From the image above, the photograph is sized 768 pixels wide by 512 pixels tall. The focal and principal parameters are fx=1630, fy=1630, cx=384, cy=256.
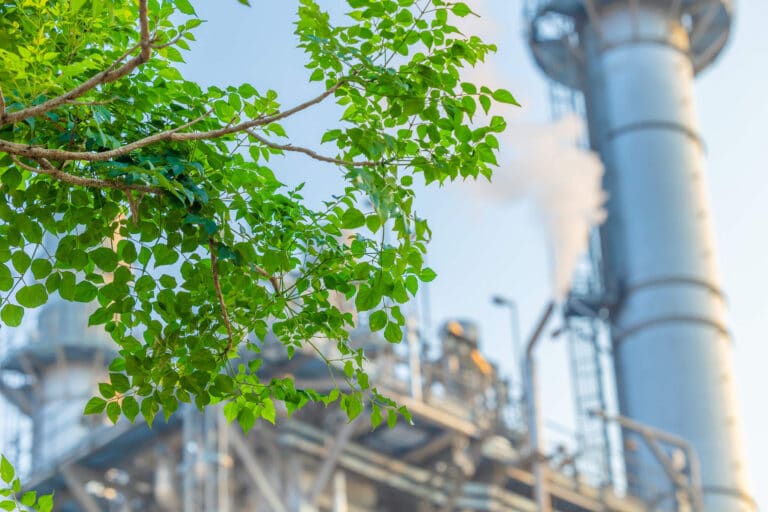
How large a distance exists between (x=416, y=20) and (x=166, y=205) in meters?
1.43

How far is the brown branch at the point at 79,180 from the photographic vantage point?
22.6 ft

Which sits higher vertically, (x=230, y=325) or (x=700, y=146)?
(x=700, y=146)

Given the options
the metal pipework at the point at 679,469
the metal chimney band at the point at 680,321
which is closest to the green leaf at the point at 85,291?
the metal pipework at the point at 679,469

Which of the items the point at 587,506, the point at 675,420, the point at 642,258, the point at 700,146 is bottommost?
the point at 587,506

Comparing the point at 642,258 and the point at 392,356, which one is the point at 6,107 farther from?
the point at 642,258

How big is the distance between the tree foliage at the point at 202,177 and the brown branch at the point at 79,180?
0.01 metres

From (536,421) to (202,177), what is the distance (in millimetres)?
21821

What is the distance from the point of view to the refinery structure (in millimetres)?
32312

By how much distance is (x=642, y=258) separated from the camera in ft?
141

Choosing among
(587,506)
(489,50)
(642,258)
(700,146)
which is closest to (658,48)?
(700,146)

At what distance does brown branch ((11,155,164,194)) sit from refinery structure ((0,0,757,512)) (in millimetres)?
18272

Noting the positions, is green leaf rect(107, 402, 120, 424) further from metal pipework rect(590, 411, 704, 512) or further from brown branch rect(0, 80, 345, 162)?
metal pipework rect(590, 411, 704, 512)

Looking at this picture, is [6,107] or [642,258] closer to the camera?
[6,107]

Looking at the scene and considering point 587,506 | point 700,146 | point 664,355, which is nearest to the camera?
point 587,506
